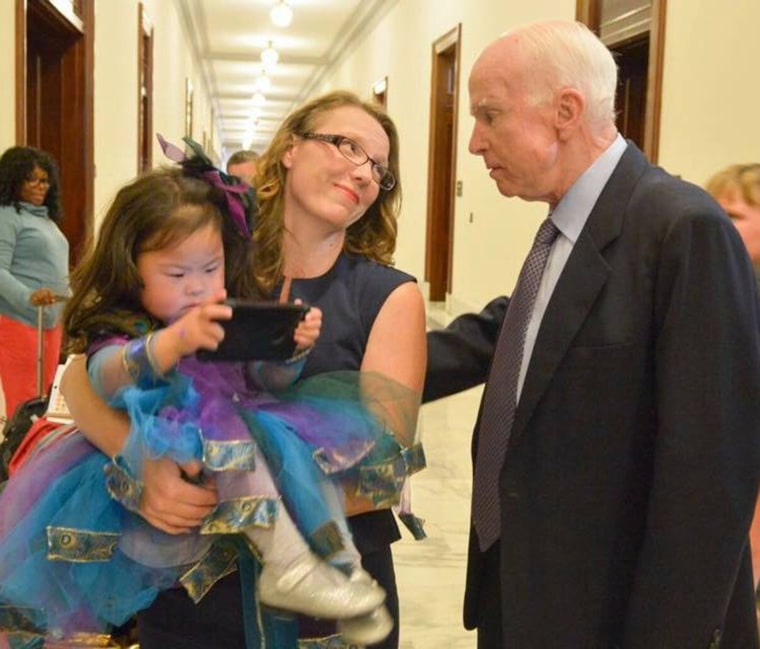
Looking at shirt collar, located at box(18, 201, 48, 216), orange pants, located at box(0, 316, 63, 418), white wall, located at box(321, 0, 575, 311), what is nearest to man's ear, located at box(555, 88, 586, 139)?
orange pants, located at box(0, 316, 63, 418)

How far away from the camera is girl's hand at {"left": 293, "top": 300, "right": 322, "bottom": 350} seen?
1.47 m

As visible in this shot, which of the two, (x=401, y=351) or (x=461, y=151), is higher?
(x=461, y=151)

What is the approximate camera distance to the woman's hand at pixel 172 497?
140cm

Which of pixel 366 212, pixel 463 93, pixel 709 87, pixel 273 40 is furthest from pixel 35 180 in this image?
pixel 273 40

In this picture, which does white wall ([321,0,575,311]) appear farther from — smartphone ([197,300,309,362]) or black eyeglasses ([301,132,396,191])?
smartphone ([197,300,309,362])

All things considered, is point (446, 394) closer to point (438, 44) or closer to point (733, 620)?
point (733, 620)

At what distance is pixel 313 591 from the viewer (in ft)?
4.60

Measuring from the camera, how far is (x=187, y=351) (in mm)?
1346

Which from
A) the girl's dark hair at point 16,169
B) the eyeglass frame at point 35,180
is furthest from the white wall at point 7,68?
the eyeglass frame at point 35,180

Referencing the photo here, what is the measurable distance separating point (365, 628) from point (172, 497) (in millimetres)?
327

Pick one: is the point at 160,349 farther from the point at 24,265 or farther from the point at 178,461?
the point at 24,265

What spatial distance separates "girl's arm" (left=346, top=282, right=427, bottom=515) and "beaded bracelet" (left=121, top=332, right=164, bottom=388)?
361 millimetres

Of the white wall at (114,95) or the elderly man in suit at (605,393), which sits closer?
the elderly man in suit at (605,393)

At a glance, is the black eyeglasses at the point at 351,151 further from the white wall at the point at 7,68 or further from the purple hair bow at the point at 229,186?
the white wall at the point at 7,68
